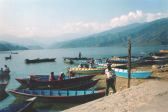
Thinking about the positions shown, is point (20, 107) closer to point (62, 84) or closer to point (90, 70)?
point (62, 84)

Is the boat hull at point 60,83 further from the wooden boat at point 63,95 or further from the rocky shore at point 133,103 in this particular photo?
the rocky shore at point 133,103

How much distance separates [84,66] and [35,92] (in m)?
23.2

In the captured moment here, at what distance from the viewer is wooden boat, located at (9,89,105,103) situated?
24.7 m

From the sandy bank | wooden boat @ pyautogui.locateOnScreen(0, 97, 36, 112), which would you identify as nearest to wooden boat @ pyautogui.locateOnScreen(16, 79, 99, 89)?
wooden boat @ pyautogui.locateOnScreen(0, 97, 36, 112)

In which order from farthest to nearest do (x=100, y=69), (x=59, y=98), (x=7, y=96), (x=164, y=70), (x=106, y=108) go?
1. (x=100, y=69)
2. (x=164, y=70)
3. (x=7, y=96)
4. (x=59, y=98)
5. (x=106, y=108)

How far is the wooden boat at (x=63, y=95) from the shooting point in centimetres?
2469

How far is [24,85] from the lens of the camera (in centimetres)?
3622

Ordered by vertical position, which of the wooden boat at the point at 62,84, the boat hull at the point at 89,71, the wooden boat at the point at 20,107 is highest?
the boat hull at the point at 89,71

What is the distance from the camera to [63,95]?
1040 inches

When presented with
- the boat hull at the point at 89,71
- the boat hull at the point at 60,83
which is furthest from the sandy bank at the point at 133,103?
the boat hull at the point at 89,71

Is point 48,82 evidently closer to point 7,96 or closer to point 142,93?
point 7,96

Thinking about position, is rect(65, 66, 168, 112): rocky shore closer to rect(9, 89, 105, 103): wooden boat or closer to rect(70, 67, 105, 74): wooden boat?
rect(9, 89, 105, 103): wooden boat

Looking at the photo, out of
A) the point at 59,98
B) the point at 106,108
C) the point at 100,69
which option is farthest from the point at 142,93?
the point at 100,69

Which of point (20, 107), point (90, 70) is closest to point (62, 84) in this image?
point (20, 107)
